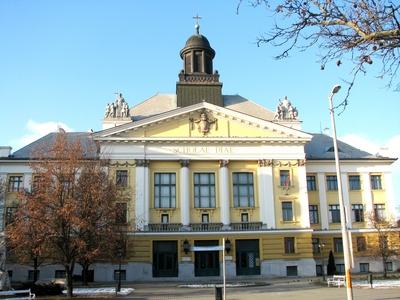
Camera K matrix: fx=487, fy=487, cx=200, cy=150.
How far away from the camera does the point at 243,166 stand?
50.2 meters

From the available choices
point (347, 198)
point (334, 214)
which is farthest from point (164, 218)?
point (347, 198)

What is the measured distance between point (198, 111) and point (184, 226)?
11.6m

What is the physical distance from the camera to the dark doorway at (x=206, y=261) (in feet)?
154

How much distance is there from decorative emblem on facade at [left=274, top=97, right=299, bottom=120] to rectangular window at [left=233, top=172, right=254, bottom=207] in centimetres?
790

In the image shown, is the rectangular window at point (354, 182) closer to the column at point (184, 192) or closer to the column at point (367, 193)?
the column at point (367, 193)

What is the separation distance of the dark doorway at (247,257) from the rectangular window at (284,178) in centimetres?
661

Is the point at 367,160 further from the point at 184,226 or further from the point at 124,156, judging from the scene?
the point at 124,156

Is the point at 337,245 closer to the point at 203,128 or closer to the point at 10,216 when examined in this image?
the point at 203,128

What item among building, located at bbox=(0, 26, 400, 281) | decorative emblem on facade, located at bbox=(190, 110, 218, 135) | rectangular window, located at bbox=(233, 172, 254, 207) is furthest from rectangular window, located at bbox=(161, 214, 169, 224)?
Result: decorative emblem on facade, located at bbox=(190, 110, 218, 135)

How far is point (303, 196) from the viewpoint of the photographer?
49.9 meters

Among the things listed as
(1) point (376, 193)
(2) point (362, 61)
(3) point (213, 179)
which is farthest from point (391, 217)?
(2) point (362, 61)

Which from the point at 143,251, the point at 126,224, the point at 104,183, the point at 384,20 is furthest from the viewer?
the point at 143,251

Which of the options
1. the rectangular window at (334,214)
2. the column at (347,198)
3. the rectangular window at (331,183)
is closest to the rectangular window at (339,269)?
the column at (347,198)

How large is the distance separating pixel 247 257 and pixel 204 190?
7854mm
